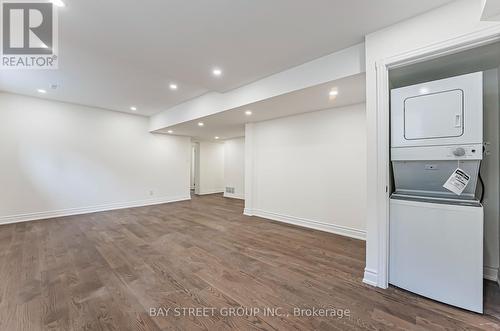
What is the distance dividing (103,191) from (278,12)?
599cm

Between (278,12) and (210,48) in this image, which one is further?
(210,48)

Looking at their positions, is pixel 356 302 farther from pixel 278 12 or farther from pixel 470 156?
pixel 278 12

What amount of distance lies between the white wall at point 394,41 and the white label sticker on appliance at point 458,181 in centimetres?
58

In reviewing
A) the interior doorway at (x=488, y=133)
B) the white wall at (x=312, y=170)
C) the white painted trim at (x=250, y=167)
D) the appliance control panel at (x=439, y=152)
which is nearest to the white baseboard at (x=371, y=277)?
the interior doorway at (x=488, y=133)

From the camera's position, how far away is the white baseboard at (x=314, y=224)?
11.6 feet

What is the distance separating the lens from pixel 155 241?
→ 11.0 ft

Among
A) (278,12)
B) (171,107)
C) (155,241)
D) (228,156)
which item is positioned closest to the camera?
(278,12)

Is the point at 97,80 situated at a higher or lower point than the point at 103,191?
higher

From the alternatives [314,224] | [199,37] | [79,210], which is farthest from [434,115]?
[79,210]

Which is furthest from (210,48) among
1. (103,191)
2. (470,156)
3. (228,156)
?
(228,156)

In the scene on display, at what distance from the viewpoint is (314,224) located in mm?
4062

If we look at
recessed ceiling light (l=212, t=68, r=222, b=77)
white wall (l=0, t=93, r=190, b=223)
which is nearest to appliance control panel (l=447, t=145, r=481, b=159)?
recessed ceiling light (l=212, t=68, r=222, b=77)
